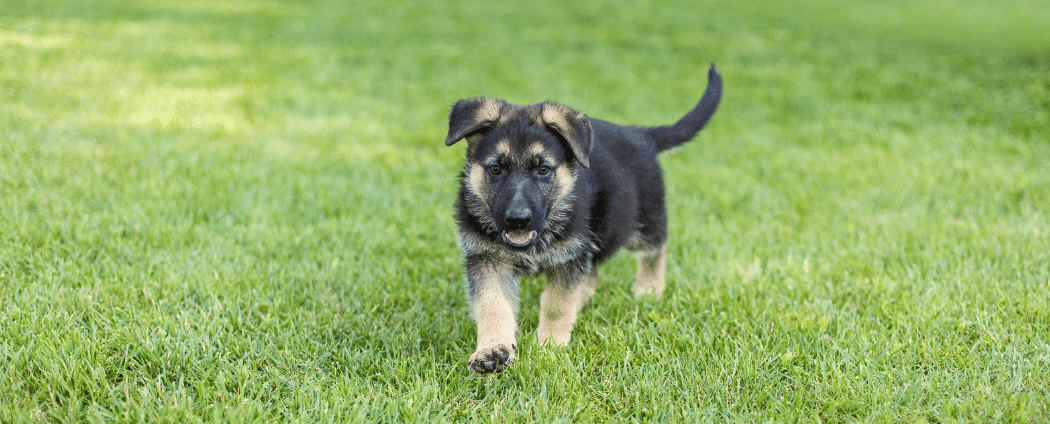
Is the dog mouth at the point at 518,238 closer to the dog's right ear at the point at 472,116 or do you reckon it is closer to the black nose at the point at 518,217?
the black nose at the point at 518,217

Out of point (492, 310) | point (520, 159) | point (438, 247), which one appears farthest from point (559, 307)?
point (438, 247)

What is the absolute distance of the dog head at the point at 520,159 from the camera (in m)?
3.03

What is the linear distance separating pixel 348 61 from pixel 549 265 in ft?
24.6

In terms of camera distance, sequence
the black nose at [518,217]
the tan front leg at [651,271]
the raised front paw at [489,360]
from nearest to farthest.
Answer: the raised front paw at [489,360]
the black nose at [518,217]
the tan front leg at [651,271]

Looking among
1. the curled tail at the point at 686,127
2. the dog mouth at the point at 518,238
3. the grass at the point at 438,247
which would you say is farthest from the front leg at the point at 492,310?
the curled tail at the point at 686,127

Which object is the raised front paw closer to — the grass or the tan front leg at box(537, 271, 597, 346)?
the grass

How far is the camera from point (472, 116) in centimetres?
319

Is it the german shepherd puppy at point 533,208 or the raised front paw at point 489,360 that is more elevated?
the german shepherd puppy at point 533,208

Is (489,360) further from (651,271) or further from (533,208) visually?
(651,271)

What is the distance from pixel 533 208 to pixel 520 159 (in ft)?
0.91

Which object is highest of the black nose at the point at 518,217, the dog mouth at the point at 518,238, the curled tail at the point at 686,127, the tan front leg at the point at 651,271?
the curled tail at the point at 686,127

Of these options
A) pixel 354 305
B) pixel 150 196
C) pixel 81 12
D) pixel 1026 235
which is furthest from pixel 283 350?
pixel 81 12

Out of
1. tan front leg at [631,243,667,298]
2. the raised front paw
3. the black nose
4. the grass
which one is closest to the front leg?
the raised front paw

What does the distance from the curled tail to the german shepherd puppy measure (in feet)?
1.90
